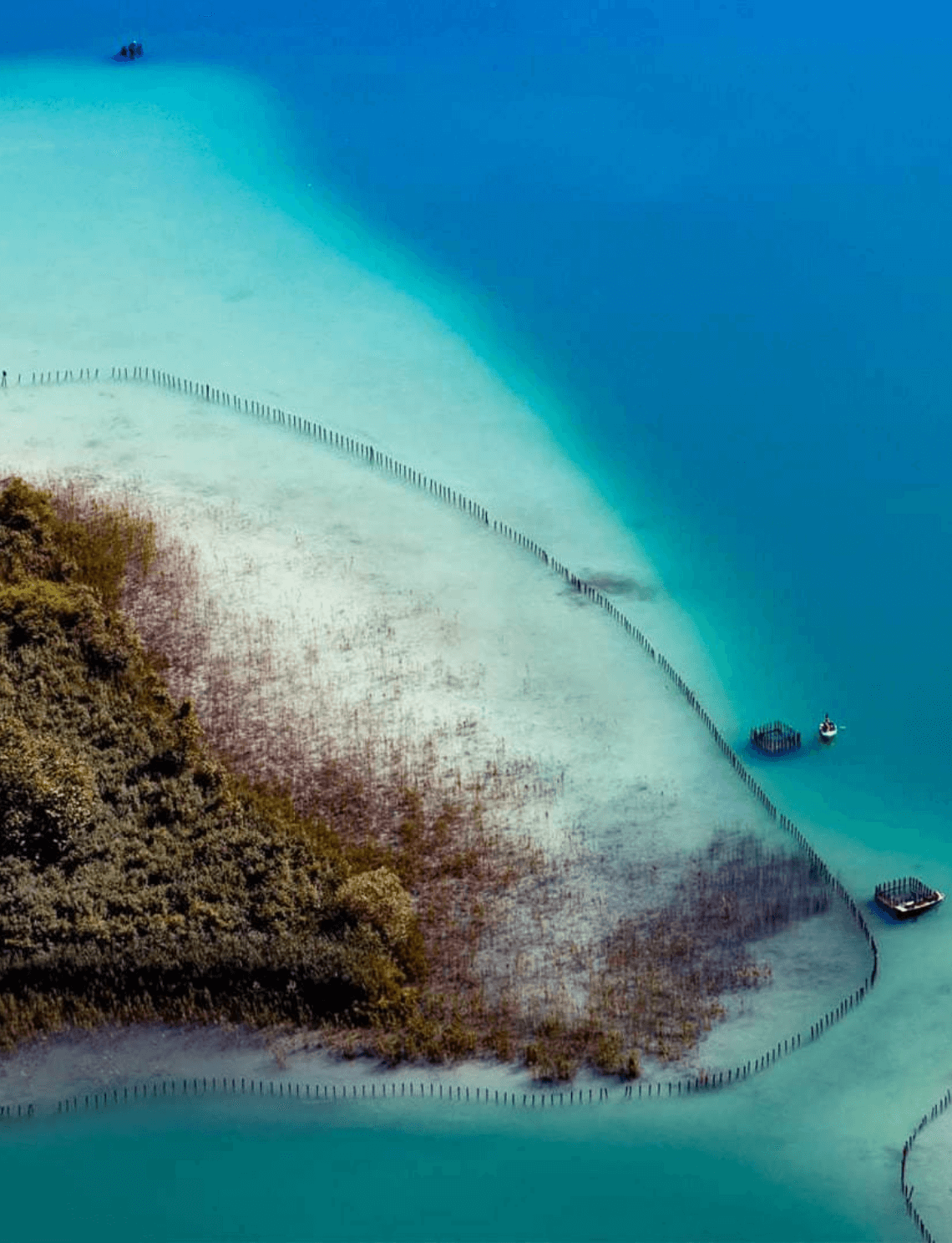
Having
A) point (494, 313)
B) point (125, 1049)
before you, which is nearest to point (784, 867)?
point (125, 1049)

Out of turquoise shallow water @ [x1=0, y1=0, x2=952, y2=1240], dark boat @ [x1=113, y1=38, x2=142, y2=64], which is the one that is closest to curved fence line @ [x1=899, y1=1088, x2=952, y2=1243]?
turquoise shallow water @ [x1=0, y1=0, x2=952, y2=1240]

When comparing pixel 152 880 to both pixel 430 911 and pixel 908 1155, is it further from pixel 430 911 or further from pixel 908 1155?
pixel 908 1155

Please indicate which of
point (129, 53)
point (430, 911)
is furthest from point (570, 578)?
point (129, 53)

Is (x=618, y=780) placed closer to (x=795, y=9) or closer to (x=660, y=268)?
(x=660, y=268)

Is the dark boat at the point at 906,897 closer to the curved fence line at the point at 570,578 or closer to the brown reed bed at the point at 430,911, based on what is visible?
the curved fence line at the point at 570,578

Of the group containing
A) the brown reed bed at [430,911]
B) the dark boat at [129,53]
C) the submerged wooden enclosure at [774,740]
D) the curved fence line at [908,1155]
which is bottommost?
the curved fence line at [908,1155]

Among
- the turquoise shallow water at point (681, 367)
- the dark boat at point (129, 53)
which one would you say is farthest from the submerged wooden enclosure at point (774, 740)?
the dark boat at point (129, 53)
